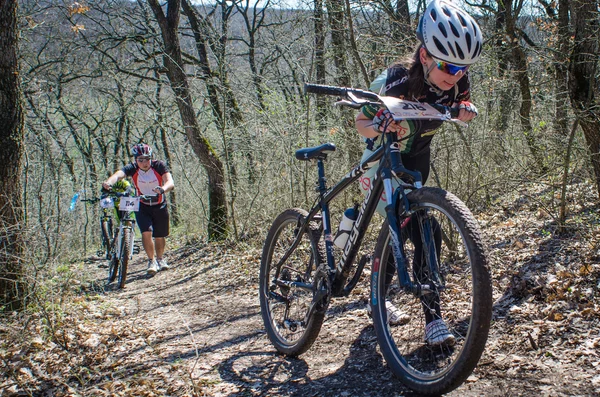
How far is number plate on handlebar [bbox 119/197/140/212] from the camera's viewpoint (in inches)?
312

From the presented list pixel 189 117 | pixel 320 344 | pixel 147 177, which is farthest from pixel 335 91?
pixel 189 117

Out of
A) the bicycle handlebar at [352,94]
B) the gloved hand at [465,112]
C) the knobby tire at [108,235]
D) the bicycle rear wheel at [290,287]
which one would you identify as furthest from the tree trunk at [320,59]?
the knobby tire at [108,235]

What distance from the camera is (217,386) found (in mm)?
3301

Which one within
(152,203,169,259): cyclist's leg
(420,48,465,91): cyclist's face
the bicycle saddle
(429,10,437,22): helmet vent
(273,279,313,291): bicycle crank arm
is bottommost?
(152,203,169,259): cyclist's leg

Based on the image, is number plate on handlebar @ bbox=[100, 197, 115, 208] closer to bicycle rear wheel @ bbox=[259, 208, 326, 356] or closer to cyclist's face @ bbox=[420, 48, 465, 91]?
bicycle rear wheel @ bbox=[259, 208, 326, 356]

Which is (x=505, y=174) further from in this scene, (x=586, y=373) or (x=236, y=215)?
(x=236, y=215)

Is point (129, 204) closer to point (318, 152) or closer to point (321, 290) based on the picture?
point (318, 152)

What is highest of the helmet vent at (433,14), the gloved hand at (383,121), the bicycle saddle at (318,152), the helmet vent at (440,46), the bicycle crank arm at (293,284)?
the helmet vent at (433,14)

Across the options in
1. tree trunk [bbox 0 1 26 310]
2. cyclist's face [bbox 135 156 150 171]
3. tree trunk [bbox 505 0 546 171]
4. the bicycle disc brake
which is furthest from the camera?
cyclist's face [bbox 135 156 150 171]

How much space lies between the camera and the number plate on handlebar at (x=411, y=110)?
258 cm

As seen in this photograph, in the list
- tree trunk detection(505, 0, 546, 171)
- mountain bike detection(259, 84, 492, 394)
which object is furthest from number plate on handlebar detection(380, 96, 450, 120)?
tree trunk detection(505, 0, 546, 171)

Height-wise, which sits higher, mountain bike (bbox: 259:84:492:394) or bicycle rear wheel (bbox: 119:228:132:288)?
mountain bike (bbox: 259:84:492:394)

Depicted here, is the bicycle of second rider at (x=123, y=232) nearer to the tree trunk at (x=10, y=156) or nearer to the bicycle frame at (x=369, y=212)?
the tree trunk at (x=10, y=156)

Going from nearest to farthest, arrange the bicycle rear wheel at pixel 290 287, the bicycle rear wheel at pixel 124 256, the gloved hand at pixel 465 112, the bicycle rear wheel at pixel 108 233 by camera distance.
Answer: the gloved hand at pixel 465 112 < the bicycle rear wheel at pixel 290 287 < the bicycle rear wheel at pixel 124 256 < the bicycle rear wheel at pixel 108 233
